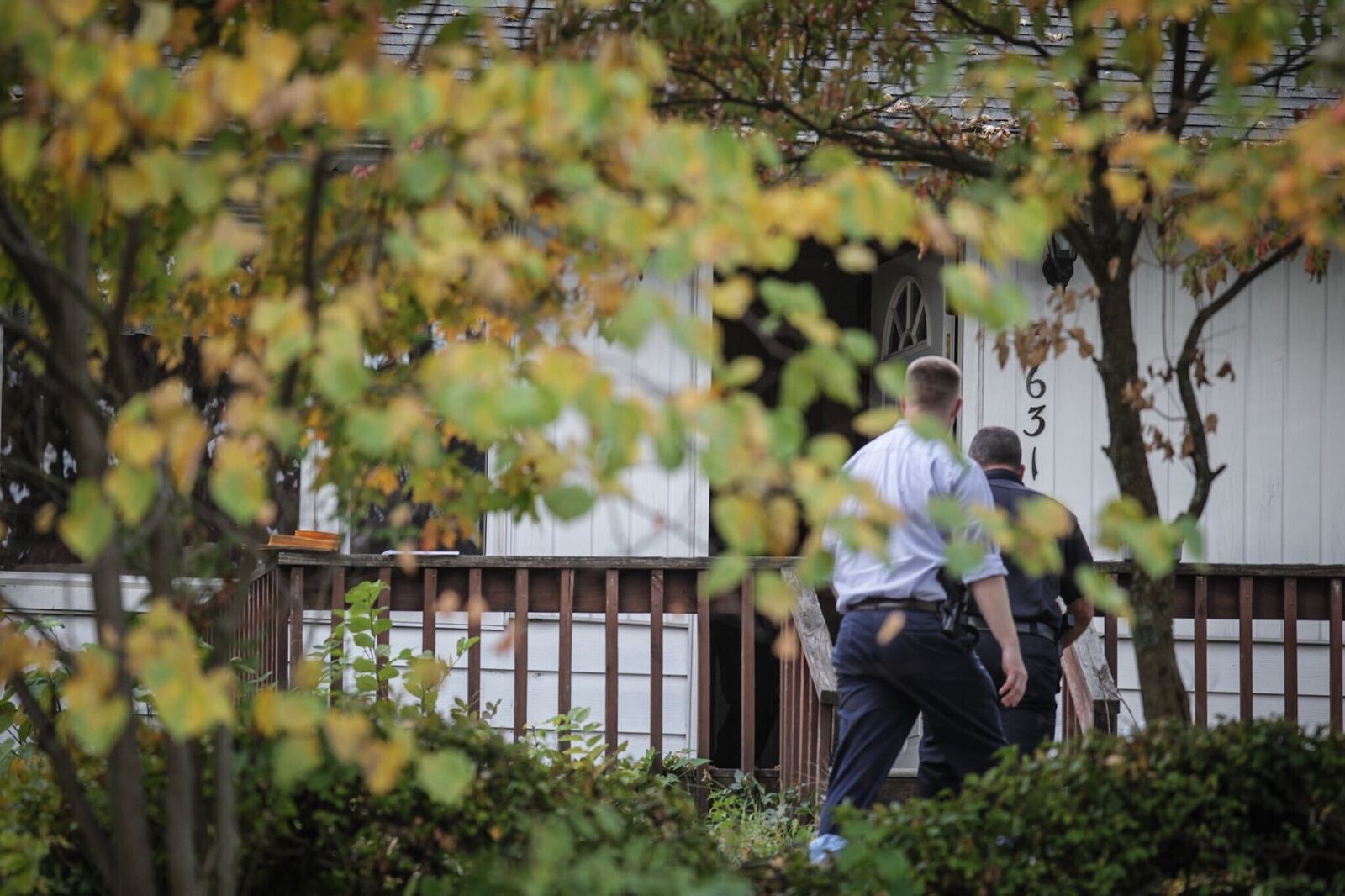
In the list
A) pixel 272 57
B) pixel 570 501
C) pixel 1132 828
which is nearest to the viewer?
pixel 272 57

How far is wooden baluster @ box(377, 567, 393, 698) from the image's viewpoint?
13.9ft

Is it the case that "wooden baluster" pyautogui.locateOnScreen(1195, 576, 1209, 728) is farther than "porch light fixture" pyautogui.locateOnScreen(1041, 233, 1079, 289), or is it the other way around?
"porch light fixture" pyautogui.locateOnScreen(1041, 233, 1079, 289)

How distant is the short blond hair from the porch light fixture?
3219 mm

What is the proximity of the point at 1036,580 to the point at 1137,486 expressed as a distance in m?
1.25

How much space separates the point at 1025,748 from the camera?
4961 millimetres

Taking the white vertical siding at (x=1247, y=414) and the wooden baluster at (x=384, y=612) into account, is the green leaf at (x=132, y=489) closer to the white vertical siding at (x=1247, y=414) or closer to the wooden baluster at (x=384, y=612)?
the wooden baluster at (x=384, y=612)

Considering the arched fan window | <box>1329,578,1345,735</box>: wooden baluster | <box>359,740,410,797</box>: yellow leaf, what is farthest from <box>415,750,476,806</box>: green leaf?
the arched fan window

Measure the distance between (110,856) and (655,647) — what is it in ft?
11.3

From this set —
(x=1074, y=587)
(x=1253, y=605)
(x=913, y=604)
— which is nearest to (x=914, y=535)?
(x=913, y=604)

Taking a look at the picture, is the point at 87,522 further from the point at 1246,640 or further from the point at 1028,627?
the point at 1246,640

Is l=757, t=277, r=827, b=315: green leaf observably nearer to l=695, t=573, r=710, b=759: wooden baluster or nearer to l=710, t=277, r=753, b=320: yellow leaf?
l=710, t=277, r=753, b=320: yellow leaf

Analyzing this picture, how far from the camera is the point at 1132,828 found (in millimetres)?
3049

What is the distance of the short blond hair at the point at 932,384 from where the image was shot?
181 inches

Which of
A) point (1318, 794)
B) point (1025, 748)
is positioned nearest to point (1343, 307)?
point (1025, 748)
